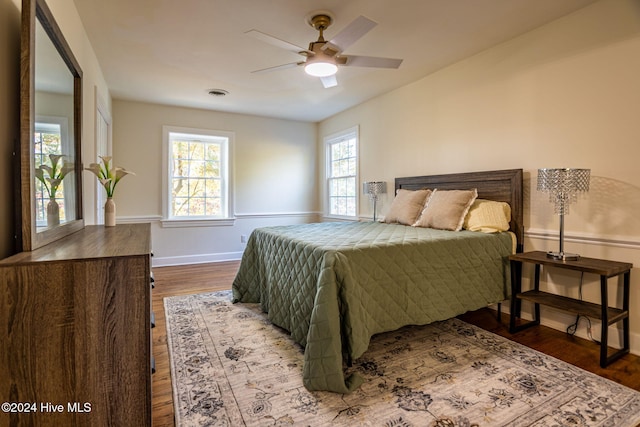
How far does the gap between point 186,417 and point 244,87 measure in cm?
352

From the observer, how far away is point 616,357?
2035 mm

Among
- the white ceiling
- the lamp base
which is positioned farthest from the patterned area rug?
the white ceiling

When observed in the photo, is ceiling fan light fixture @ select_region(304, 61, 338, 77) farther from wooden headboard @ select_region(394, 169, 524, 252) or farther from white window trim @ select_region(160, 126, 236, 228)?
white window trim @ select_region(160, 126, 236, 228)

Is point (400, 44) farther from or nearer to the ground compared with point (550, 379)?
farther from the ground

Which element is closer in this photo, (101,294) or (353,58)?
(101,294)

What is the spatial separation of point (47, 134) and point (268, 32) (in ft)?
6.04

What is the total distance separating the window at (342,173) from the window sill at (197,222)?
1.75m

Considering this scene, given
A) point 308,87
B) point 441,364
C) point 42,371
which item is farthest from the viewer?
point 308,87

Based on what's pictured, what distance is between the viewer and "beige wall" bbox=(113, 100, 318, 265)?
4.55 meters

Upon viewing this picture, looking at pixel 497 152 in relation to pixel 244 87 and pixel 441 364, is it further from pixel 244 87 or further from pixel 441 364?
pixel 244 87

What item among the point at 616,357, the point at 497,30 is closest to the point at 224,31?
the point at 497,30

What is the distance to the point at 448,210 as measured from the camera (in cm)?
288

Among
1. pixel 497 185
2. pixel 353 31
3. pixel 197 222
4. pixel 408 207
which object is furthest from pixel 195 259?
pixel 497 185

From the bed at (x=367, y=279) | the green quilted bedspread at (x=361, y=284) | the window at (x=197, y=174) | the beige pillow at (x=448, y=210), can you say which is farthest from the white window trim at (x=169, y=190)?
the beige pillow at (x=448, y=210)
